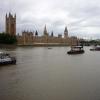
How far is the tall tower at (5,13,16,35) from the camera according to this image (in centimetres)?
9188

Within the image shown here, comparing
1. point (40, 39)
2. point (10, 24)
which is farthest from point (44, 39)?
point (10, 24)

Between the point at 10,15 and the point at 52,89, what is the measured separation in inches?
3159

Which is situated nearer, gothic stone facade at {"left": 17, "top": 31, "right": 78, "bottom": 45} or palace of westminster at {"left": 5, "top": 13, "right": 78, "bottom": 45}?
palace of westminster at {"left": 5, "top": 13, "right": 78, "bottom": 45}

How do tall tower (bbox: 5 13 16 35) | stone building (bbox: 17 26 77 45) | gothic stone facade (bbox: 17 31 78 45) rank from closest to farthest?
tall tower (bbox: 5 13 16 35), gothic stone facade (bbox: 17 31 78 45), stone building (bbox: 17 26 77 45)

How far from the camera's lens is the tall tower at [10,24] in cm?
9188

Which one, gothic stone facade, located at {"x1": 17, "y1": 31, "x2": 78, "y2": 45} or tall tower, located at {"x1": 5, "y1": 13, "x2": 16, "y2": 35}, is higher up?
tall tower, located at {"x1": 5, "y1": 13, "x2": 16, "y2": 35}

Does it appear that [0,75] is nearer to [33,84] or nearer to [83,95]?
[33,84]

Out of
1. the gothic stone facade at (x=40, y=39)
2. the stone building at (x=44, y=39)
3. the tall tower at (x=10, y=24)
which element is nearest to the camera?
the tall tower at (x=10, y=24)

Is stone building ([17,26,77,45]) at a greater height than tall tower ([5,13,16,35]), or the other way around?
tall tower ([5,13,16,35])

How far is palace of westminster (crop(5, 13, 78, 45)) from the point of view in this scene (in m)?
92.6

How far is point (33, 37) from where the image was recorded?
349 ft

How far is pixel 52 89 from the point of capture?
15266 millimetres

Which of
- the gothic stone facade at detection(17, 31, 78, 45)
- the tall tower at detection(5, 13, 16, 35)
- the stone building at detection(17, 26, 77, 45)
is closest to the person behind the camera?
the tall tower at detection(5, 13, 16, 35)

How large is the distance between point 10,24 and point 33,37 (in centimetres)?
1717
